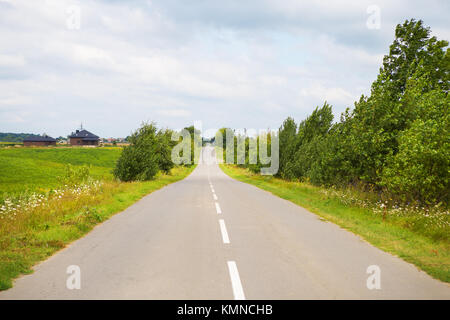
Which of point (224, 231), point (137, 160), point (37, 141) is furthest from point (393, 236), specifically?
point (37, 141)

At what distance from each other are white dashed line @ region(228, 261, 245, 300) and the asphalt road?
1 centimetres

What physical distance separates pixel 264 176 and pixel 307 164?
10.5 metres

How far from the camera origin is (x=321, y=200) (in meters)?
15.8

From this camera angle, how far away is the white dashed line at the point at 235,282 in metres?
4.48

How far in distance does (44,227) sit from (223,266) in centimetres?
555

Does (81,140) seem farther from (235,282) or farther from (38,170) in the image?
(235,282)

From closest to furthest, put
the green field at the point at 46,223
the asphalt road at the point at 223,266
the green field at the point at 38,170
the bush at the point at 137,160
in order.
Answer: the asphalt road at the point at 223,266 < the green field at the point at 46,223 < the bush at the point at 137,160 < the green field at the point at 38,170

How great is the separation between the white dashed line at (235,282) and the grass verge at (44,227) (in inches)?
130

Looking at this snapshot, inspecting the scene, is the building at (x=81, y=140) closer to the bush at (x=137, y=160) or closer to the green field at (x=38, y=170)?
the green field at (x=38, y=170)

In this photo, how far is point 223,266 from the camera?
5770 mm

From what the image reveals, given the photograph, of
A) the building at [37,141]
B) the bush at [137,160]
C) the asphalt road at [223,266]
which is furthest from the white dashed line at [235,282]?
the building at [37,141]

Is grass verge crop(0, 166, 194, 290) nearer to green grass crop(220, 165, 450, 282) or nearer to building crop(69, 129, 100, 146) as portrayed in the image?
green grass crop(220, 165, 450, 282)

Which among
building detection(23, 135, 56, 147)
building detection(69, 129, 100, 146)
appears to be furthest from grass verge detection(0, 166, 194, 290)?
building detection(23, 135, 56, 147)
